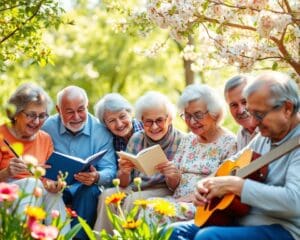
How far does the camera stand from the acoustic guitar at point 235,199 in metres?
3.62

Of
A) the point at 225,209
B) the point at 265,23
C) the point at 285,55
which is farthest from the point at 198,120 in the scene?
the point at 225,209

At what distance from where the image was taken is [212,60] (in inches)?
246

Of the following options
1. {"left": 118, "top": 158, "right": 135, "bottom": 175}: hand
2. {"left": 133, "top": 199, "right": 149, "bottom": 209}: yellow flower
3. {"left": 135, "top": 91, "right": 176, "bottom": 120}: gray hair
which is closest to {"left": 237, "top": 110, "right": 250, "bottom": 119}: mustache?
{"left": 135, "top": 91, "right": 176, "bottom": 120}: gray hair

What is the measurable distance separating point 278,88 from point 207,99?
1.26 meters

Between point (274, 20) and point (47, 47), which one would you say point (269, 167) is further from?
point (47, 47)

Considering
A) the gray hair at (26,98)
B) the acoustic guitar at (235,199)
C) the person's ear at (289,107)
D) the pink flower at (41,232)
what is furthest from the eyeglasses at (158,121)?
the pink flower at (41,232)

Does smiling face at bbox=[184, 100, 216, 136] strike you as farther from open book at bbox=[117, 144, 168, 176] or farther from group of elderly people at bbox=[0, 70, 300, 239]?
open book at bbox=[117, 144, 168, 176]

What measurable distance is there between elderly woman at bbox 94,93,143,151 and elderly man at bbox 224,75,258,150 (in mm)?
1022

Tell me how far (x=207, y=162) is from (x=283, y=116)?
1274 millimetres

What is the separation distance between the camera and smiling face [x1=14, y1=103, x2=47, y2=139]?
16.9 feet

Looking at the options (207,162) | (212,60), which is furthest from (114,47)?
(207,162)

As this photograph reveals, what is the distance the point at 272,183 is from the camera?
3771 mm

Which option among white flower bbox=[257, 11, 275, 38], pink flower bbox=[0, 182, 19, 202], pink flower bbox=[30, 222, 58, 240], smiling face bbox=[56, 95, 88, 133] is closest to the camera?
pink flower bbox=[30, 222, 58, 240]

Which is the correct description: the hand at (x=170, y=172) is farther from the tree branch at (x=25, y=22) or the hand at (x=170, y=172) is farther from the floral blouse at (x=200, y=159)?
the tree branch at (x=25, y=22)
